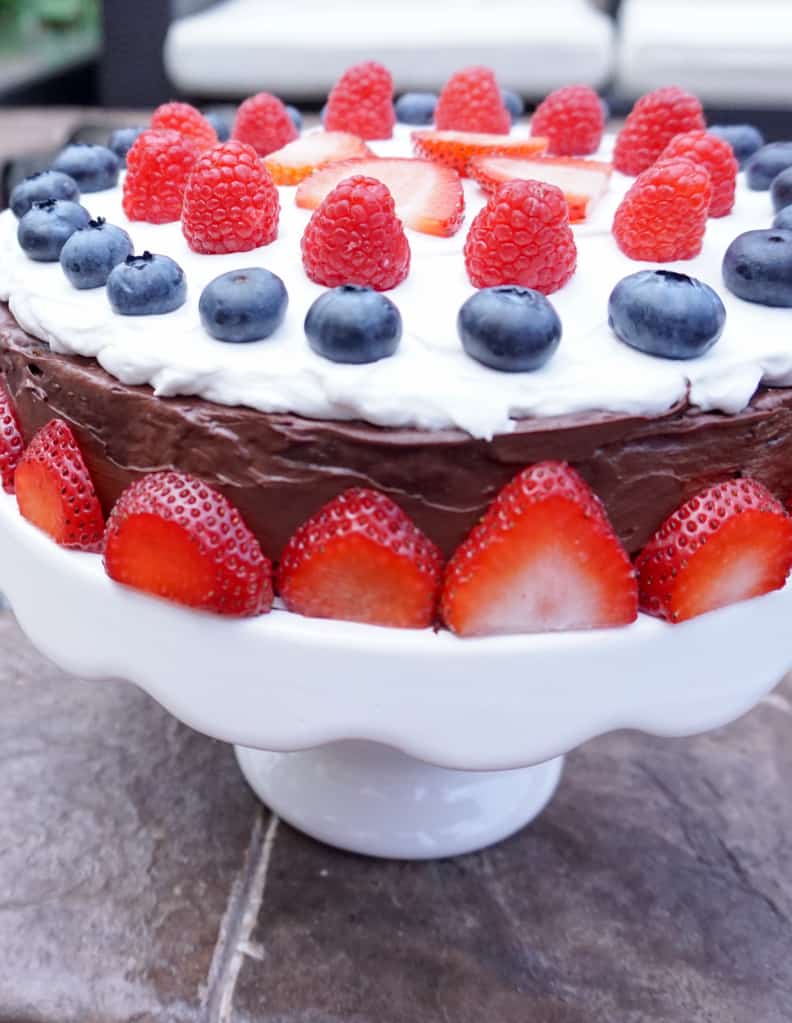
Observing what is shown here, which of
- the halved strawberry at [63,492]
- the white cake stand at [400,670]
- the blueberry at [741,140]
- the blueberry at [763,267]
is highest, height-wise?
the blueberry at [763,267]

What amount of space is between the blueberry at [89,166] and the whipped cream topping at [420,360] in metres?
0.26

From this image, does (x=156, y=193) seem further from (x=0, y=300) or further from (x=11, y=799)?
(x=11, y=799)

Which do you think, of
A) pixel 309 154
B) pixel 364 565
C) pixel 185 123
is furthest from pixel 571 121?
pixel 364 565

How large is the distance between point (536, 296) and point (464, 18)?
3.43m

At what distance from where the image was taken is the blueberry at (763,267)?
879mm

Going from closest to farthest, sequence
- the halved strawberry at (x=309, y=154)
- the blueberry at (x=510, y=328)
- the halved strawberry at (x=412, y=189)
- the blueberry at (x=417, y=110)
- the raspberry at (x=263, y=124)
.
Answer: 1. the blueberry at (x=510, y=328)
2. the halved strawberry at (x=412, y=189)
3. the halved strawberry at (x=309, y=154)
4. the raspberry at (x=263, y=124)
5. the blueberry at (x=417, y=110)

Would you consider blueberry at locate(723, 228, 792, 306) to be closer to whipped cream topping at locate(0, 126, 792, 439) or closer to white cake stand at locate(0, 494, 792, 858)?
whipped cream topping at locate(0, 126, 792, 439)

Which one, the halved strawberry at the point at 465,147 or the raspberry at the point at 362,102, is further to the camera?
the raspberry at the point at 362,102

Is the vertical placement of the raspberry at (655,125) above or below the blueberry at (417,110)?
above

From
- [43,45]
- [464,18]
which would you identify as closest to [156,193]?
[464,18]

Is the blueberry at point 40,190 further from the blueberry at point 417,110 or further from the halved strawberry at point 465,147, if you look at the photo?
the blueberry at point 417,110

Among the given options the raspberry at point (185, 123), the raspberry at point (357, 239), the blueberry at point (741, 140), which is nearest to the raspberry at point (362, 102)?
the raspberry at point (185, 123)

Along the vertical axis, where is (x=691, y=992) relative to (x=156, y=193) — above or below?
below

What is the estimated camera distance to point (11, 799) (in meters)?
1.30
